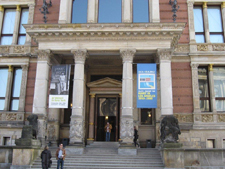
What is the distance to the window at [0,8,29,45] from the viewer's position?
20.8m

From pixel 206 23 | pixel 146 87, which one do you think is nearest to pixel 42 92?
pixel 146 87

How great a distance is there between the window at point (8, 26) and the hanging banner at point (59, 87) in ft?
→ 21.4

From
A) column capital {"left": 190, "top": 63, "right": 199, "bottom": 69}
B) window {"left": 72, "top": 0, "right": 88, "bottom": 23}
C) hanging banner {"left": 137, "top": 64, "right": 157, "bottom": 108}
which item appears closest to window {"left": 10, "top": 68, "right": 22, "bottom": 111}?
window {"left": 72, "top": 0, "right": 88, "bottom": 23}

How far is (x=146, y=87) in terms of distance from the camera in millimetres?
16328

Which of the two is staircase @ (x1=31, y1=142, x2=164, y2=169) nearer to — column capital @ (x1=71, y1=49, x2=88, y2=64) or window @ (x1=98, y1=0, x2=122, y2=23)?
column capital @ (x1=71, y1=49, x2=88, y2=64)

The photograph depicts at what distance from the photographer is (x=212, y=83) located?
18.7 m

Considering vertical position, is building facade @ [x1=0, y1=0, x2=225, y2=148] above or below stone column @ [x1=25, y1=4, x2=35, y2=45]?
A: below

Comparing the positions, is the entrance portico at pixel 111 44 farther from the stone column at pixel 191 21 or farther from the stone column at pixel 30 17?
the stone column at pixel 30 17

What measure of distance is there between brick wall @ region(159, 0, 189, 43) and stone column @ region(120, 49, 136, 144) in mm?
5188

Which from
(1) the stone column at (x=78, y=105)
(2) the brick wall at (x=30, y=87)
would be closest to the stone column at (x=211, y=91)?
(1) the stone column at (x=78, y=105)

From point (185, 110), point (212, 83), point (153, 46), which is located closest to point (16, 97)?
point (153, 46)

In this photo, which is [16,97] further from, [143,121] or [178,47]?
[178,47]

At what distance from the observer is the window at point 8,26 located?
20859mm

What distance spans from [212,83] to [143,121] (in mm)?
5974
